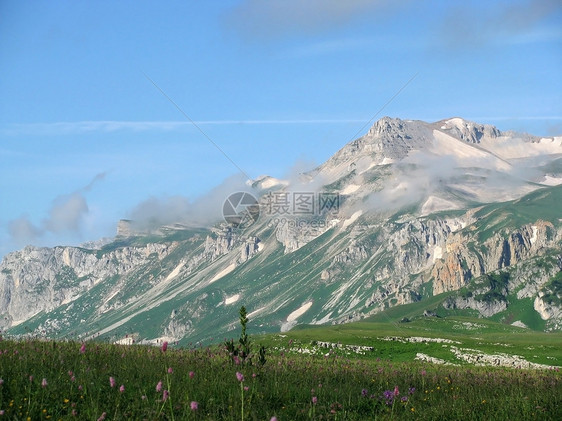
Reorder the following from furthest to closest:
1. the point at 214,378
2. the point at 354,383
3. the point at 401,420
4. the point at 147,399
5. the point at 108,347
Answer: the point at 108,347, the point at 354,383, the point at 214,378, the point at 401,420, the point at 147,399

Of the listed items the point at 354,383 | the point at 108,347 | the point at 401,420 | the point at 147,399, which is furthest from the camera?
the point at 108,347

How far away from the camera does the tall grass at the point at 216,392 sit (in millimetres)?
15344

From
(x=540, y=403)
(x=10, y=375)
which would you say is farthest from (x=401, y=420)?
(x=10, y=375)

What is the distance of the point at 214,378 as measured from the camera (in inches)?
732

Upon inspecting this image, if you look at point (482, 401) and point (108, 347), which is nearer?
point (482, 401)

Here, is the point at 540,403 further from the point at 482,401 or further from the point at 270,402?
the point at 270,402

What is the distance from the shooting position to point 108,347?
2458cm

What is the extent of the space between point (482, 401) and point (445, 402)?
3.15 ft

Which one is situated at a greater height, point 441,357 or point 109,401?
point 109,401

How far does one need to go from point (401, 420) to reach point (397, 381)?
6.00m

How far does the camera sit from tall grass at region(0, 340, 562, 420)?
15344mm

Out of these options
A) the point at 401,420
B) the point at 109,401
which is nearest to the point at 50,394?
the point at 109,401

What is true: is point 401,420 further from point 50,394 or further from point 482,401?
point 50,394

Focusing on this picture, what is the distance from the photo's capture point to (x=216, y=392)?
17188 millimetres
